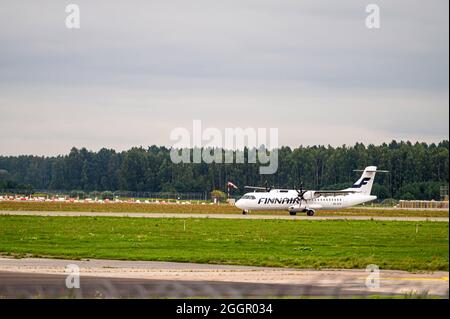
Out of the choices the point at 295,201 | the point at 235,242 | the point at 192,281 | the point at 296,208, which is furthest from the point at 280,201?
the point at 192,281

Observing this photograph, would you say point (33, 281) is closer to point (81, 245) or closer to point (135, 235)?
point (81, 245)

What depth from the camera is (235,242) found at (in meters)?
54.7

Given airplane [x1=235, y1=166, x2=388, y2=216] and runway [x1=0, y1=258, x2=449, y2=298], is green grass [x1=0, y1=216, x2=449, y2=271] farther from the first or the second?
airplane [x1=235, y1=166, x2=388, y2=216]

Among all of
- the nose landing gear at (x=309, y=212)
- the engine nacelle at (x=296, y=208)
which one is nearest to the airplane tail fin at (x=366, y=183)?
the engine nacelle at (x=296, y=208)

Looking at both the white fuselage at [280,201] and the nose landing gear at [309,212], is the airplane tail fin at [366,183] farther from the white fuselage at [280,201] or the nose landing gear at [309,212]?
the nose landing gear at [309,212]

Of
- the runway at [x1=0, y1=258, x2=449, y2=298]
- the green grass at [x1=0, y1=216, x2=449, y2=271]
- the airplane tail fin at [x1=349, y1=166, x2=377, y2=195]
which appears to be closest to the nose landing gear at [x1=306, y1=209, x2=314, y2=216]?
the airplane tail fin at [x1=349, y1=166, x2=377, y2=195]

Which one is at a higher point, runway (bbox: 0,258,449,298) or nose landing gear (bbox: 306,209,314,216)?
runway (bbox: 0,258,449,298)

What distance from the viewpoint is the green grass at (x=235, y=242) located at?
4359cm

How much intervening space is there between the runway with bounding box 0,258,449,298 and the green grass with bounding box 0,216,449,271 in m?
3.34

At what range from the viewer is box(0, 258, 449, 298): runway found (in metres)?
28.5

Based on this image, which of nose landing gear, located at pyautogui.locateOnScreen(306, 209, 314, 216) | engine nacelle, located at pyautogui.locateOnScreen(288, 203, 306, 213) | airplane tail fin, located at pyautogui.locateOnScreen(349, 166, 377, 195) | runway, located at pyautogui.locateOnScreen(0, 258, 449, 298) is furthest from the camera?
airplane tail fin, located at pyautogui.locateOnScreen(349, 166, 377, 195)

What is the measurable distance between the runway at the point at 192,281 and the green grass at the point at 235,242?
11.0ft
